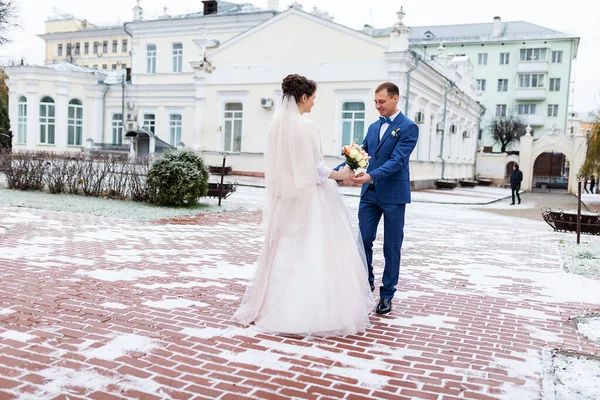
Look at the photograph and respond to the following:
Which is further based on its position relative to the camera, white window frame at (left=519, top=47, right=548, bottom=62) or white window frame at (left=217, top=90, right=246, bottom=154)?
white window frame at (left=519, top=47, right=548, bottom=62)

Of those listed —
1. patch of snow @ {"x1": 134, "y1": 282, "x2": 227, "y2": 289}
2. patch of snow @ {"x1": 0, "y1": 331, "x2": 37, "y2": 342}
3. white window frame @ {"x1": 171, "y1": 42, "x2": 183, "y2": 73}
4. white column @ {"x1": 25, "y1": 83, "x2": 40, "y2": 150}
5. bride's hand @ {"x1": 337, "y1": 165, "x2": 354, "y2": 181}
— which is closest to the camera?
patch of snow @ {"x1": 0, "y1": 331, "x2": 37, "y2": 342}

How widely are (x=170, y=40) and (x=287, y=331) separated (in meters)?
38.1

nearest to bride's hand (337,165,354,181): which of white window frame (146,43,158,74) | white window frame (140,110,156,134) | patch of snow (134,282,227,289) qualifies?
patch of snow (134,282,227,289)

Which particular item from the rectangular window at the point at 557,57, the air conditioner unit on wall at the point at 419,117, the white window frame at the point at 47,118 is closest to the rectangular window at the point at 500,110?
the rectangular window at the point at 557,57

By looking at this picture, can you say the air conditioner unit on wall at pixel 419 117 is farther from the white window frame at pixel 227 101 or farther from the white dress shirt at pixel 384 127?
the white dress shirt at pixel 384 127

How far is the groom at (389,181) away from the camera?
17.1 ft

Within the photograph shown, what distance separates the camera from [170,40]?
3938 cm

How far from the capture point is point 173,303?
529cm

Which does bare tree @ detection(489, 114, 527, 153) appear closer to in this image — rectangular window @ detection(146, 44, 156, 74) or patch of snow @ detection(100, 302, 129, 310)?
rectangular window @ detection(146, 44, 156, 74)

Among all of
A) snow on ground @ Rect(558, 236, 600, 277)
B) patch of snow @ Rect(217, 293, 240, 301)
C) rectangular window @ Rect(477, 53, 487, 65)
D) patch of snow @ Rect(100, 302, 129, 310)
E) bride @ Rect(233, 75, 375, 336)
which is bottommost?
snow on ground @ Rect(558, 236, 600, 277)

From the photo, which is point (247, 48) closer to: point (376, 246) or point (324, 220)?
point (376, 246)

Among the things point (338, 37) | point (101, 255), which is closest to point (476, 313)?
point (101, 255)

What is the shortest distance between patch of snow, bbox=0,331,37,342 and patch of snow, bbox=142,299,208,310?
3.95ft

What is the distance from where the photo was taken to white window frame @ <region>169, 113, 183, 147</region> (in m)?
36.7
